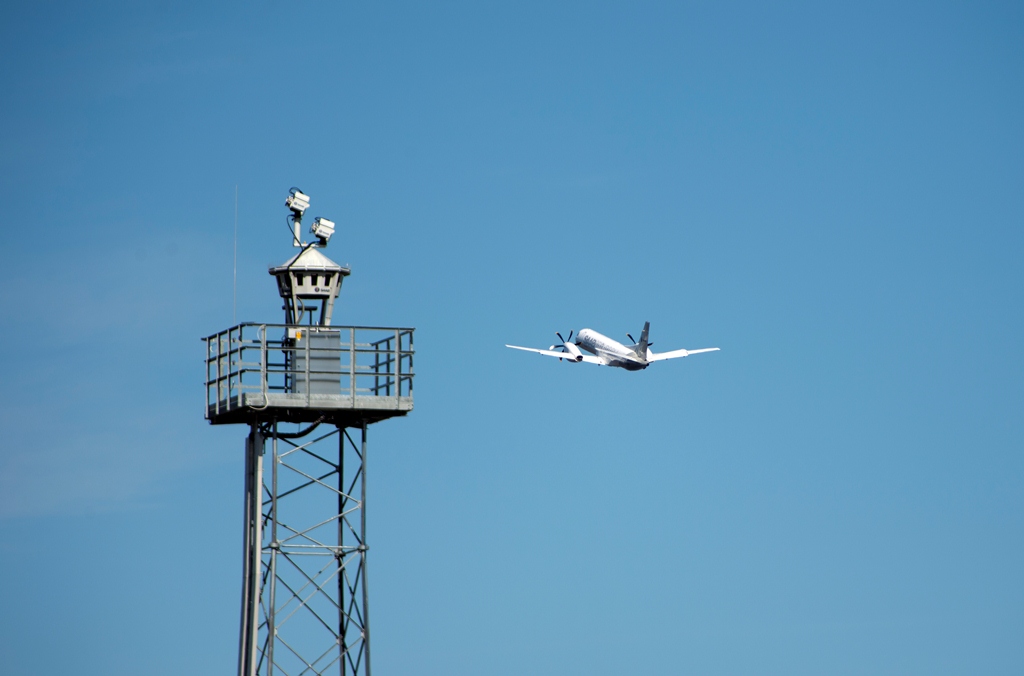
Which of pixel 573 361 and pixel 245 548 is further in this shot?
pixel 573 361

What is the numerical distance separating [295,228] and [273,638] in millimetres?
11196

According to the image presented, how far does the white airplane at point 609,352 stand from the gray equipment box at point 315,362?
63.1m

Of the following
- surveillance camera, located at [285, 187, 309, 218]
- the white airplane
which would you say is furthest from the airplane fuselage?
surveillance camera, located at [285, 187, 309, 218]

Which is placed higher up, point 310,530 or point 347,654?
point 310,530

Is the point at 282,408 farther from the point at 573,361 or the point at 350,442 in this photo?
the point at 573,361

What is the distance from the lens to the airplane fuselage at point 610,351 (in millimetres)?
108000

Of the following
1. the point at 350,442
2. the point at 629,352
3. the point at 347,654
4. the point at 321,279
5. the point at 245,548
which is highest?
the point at 629,352

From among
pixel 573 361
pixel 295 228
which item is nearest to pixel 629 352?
pixel 573 361

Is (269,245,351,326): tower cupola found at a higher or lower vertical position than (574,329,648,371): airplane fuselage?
lower

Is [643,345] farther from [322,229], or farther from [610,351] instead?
[322,229]

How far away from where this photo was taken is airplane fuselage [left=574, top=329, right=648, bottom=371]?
108 m

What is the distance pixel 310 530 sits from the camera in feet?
142

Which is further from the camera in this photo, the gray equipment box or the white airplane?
the white airplane

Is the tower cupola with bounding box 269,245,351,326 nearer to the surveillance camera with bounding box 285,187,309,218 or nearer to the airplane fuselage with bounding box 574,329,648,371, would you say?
the surveillance camera with bounding box 285,187,309,218
